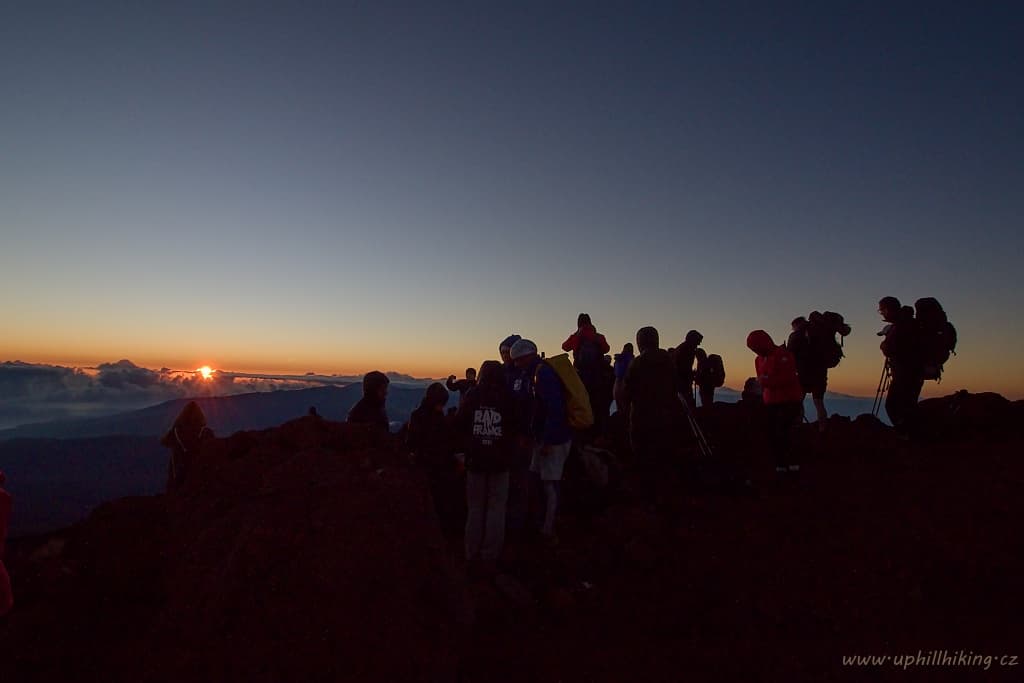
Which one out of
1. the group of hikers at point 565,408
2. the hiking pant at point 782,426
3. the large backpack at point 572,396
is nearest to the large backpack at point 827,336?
the group of hikers at point 565,408

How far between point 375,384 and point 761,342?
585cm

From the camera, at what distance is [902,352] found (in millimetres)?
9812

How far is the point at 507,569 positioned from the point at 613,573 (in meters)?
1.32

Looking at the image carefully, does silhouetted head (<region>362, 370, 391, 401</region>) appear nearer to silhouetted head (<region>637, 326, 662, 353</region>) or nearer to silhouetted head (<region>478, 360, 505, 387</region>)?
silhouetted head (<region>478, 360, 505, 387</region>)

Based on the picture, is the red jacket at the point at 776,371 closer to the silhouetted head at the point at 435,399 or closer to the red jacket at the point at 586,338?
the red jacket at the point at 586,338

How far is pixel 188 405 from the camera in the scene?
886 cm

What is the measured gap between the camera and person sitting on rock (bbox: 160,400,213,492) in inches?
334

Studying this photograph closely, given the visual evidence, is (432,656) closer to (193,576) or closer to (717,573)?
(193,576)

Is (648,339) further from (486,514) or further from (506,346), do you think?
(486,514)

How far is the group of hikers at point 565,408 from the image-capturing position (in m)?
6.60

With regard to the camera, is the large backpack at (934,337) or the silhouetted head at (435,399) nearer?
the silhouetted head at (435,399)

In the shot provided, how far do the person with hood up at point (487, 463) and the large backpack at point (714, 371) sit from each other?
24.4ft

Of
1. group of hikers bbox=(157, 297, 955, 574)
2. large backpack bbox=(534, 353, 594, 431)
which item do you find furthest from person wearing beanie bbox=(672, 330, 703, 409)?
large backpack bbox=(534, 353, 594, 431)

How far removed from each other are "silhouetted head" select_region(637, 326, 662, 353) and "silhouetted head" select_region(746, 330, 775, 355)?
1.69 meters
